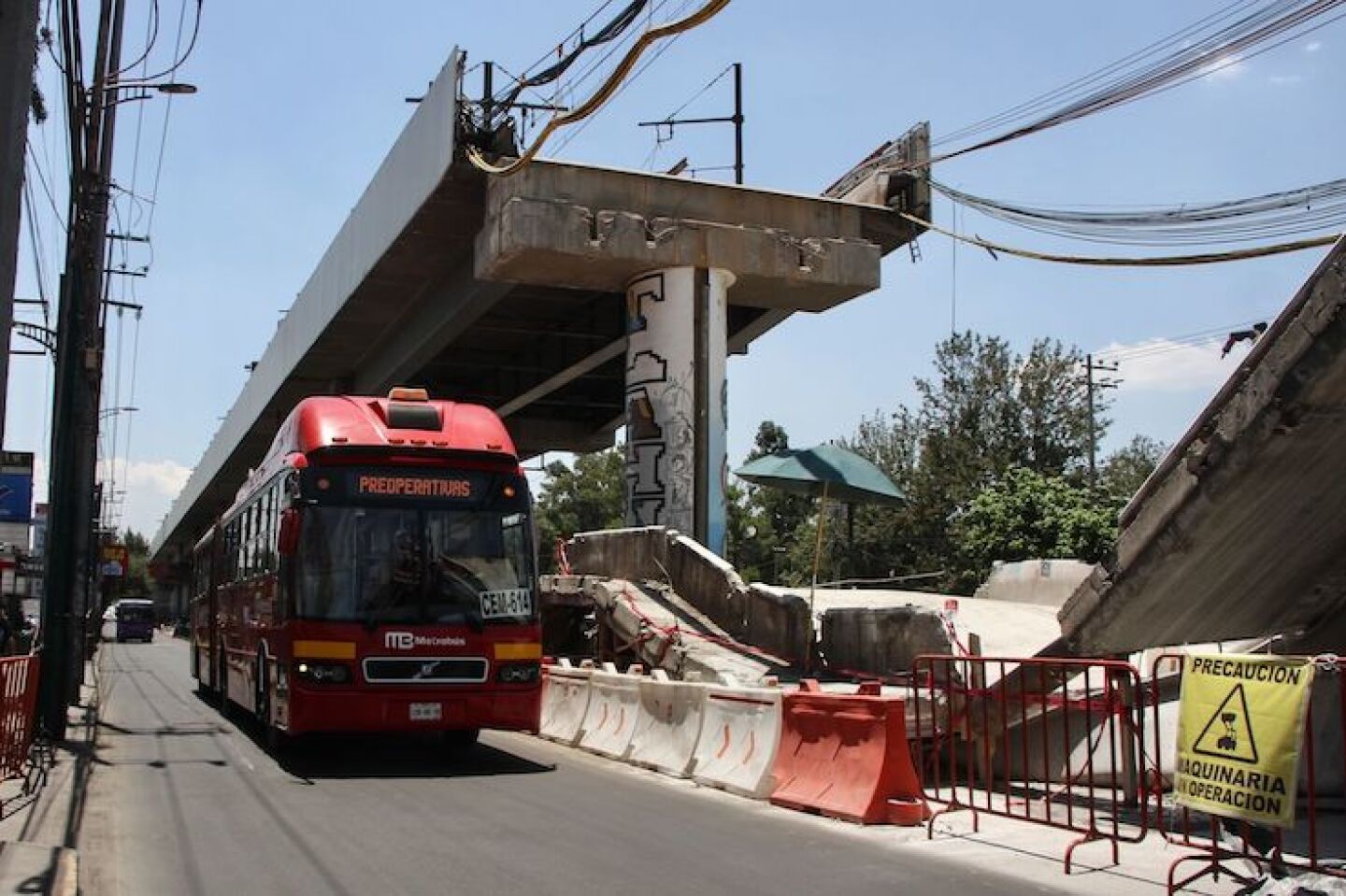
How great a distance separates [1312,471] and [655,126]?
67.7 ft

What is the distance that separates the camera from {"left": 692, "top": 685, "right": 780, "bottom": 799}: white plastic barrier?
1084 cm

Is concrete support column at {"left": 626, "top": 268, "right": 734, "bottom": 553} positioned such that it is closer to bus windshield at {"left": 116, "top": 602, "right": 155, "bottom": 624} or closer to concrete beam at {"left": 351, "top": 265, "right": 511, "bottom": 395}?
concrete beam at {"left": 351, "top": 265, "right": 511, "bottom": 395}

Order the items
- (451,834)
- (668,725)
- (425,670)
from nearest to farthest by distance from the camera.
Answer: (451,834) < (425,670) < (668,725)

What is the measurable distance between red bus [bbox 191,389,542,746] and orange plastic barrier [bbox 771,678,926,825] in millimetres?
3217

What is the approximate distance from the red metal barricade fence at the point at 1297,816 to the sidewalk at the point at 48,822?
20.3 ft

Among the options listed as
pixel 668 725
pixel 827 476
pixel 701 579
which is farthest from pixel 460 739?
pixel 827 476

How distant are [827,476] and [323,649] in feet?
28.7

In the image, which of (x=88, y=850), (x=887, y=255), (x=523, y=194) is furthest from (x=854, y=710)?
(x=887, y=255)

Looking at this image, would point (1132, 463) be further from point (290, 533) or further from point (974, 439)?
point (290, 533)

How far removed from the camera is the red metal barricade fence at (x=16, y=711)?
408 inches

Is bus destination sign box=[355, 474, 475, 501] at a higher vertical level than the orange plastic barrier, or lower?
higher

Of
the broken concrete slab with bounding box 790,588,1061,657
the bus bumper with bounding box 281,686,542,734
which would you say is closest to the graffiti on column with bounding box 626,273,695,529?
the broken concrete slab with bounding box 790,588,1061,657

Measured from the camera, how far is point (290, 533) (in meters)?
12.1

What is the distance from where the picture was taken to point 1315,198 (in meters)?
13.6
